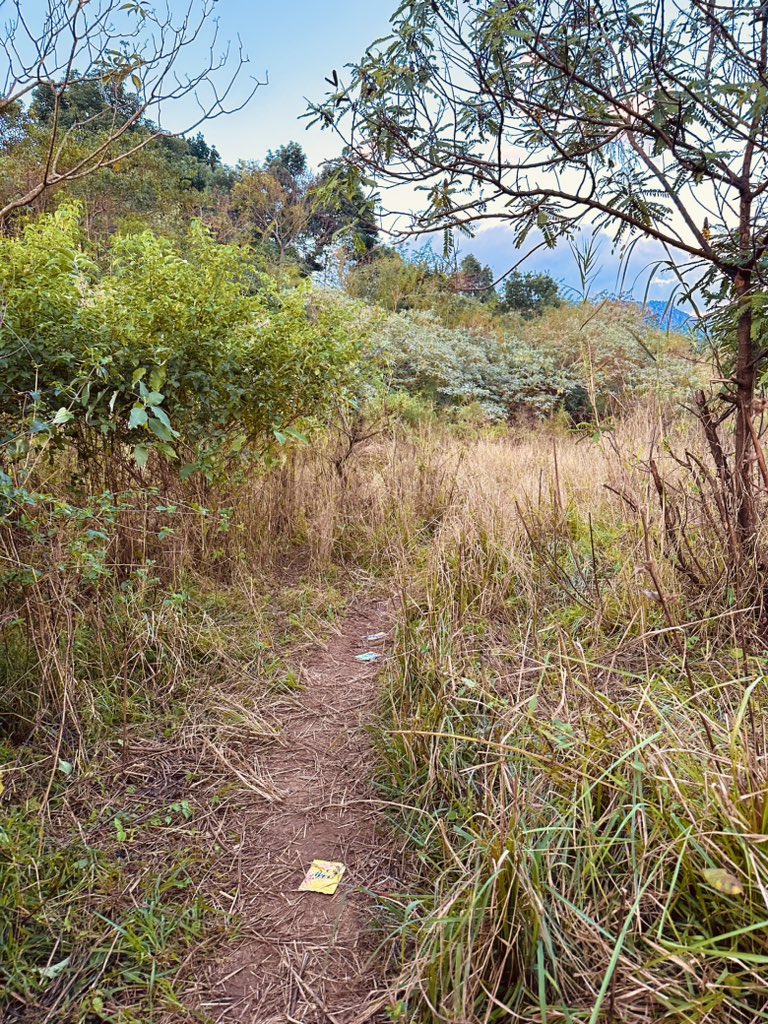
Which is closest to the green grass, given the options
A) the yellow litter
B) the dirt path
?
the dirt path

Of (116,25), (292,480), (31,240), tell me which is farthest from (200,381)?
(116,25)

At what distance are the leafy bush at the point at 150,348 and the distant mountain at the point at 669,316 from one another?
6.01 ft

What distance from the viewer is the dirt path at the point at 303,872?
128cm

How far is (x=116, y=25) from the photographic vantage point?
247 centimetres

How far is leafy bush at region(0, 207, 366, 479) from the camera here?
7.62 ft

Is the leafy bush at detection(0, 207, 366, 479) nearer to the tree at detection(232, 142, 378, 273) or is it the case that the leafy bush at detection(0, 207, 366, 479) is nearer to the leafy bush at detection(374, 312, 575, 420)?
the leafy bush at detection(374, 312, 575, 420)

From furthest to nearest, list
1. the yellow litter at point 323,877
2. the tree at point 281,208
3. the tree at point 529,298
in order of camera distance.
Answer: the tree at point 281,208, the tree at point 529,298, the yellow litter at point 323,877

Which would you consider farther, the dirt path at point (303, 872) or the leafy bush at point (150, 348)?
the leafy bush at point (150, 348)

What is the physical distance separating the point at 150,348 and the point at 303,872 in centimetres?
220

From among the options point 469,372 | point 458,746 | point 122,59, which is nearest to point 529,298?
point 469,372

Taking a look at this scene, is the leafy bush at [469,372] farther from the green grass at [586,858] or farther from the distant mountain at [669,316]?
the green grass at [586,858]

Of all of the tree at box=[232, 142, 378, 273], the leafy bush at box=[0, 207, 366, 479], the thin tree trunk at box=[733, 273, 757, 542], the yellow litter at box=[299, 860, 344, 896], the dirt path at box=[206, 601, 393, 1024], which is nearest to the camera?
the dirt path at box=[206, 601, 393, 1024]

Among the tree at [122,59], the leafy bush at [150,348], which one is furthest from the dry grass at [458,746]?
the tree at [122,59]

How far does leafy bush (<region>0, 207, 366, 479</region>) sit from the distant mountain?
1.83 metres
